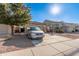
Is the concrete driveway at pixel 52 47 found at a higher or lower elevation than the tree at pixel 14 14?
lower

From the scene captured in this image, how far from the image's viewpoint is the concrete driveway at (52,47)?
3174 mm

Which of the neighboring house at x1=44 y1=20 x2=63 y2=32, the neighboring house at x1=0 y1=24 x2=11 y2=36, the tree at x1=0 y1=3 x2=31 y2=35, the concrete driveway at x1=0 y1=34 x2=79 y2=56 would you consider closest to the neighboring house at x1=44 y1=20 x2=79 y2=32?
the neighboring house at x1=44 y1=20 x2=63 y2=32

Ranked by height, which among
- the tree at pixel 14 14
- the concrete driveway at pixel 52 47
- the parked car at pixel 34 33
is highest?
the tree at pixel 14 14

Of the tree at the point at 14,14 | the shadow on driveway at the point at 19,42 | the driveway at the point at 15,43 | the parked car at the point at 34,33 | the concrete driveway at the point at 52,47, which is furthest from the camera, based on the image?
the tree at the point at 14,14

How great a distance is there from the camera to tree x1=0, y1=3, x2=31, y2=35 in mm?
3689

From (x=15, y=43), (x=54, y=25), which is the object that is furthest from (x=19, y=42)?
(x=54, y=25)

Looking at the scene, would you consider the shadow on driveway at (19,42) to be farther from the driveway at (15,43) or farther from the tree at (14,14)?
the tree at (14,14)

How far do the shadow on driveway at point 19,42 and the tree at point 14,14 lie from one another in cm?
45

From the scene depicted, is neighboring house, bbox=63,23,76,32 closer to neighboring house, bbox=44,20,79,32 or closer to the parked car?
neighboring house, bbox=44,20,79,32

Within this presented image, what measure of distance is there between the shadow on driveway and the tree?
0.45m

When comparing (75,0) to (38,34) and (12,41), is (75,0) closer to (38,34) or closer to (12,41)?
(38,34)

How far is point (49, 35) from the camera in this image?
3.64 meters

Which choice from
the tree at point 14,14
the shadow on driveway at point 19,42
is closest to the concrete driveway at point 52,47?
the shadow on driveway at point 19,42

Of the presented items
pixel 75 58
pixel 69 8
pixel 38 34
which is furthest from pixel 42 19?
pixel 75 58
